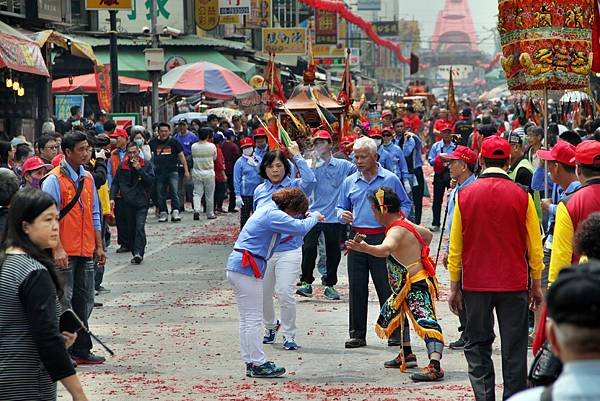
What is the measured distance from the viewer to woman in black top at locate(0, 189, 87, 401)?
5500 mm

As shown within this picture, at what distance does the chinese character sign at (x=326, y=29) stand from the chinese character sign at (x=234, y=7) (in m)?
24.1

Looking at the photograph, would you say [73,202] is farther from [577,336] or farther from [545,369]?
[577,336]

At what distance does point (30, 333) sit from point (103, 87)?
22.8 meters

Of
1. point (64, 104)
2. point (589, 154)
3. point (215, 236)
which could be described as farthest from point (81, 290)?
point (64, 104)

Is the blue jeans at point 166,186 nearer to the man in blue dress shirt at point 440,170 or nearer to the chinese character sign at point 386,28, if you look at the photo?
the man in blue dress shirt at point 440,170

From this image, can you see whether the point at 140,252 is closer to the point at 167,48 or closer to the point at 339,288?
the point at 339,288

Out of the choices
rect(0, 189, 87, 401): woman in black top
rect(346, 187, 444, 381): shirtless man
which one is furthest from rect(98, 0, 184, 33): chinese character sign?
rect(0, 189, 87, 401): woman in black top

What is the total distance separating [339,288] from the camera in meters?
14.9

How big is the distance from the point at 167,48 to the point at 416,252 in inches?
1288

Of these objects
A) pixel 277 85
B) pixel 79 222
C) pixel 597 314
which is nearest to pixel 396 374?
pixel 79 222

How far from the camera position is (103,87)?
27969mm

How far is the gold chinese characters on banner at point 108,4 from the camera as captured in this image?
25719mm

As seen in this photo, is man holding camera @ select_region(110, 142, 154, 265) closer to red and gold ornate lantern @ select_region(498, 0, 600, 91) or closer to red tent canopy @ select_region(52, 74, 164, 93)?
A: red and gold ornate lantern @ select_region(498, 0, 600, 91)

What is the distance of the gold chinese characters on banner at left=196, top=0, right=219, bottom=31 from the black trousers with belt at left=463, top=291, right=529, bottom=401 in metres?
34.3
